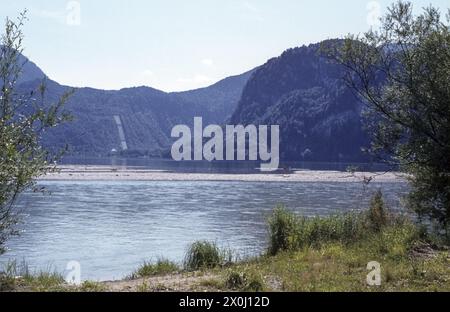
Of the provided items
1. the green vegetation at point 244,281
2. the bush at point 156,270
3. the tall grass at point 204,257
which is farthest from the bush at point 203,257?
the green vegetation at point 244,281

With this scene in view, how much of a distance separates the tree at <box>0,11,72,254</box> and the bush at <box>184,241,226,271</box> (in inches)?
248

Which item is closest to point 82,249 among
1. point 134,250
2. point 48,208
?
point 134,250

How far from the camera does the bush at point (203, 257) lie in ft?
58.1

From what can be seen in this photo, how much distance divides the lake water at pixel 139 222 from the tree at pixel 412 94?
23.0ft

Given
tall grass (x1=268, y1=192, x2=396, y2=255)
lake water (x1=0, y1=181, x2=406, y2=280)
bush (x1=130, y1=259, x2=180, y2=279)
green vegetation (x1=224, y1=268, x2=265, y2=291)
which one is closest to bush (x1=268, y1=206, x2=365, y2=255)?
tall grass (x1=268, y1=192, x2=396, y2=255)

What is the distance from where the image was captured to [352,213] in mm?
22391

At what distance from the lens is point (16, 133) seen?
42.8 ft

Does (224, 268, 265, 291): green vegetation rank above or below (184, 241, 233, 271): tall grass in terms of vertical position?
above

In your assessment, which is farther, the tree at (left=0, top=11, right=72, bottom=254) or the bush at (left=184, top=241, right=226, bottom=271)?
the bush at (left=184, top=241, right=226, bottom=271)

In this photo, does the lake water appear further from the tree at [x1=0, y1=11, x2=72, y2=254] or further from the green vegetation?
the green vegetation

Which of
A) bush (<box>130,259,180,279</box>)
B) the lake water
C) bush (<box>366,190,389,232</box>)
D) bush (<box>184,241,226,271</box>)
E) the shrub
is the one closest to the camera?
bush (<box>130,259,180,279</box>)

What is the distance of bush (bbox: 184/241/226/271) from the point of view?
17719 mm
